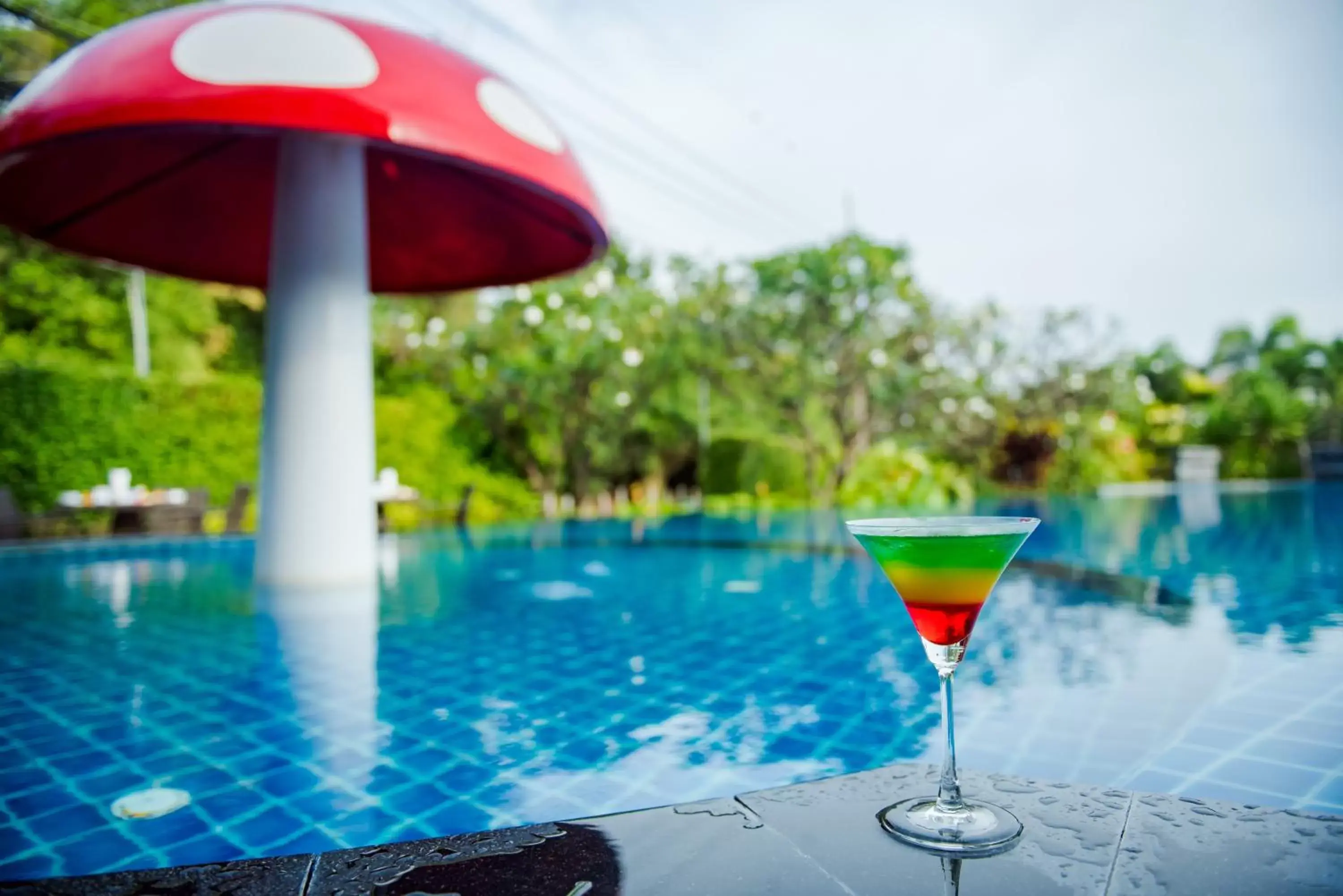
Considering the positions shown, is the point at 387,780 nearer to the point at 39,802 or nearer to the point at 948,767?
the point at 39,802

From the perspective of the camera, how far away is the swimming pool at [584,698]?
6.93 feet

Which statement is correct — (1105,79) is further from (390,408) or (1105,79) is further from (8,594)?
(8,594)

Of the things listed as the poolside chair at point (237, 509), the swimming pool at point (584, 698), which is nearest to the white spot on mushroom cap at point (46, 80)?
the swimming pool at point (584, 698)

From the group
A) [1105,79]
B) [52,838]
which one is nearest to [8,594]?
[52,838]

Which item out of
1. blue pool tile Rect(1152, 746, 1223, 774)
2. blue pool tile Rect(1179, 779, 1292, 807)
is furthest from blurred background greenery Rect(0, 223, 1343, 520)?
blue pool tile Rect(1179, 779, 1292, 807)

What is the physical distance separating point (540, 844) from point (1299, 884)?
52.3 inches

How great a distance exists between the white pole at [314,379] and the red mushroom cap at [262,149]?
18.7 inches

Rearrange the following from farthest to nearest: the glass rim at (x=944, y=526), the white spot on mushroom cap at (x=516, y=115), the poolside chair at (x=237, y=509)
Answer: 1. the poolside chair at (x=237, y=509)
2. the white spot on mushroom cap at (x=516, y=115)
3. the glass rim at (x=944, y=526)

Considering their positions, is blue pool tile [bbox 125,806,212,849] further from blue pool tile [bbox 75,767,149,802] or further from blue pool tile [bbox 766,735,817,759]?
Result: blue pool tile [bbox 766,735,817,759]

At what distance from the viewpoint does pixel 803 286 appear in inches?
654

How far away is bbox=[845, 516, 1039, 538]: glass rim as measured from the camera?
4.80ft

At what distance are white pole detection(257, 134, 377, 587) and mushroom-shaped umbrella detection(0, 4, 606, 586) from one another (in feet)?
0.04

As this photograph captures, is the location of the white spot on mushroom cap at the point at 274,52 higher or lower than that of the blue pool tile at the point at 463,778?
higher

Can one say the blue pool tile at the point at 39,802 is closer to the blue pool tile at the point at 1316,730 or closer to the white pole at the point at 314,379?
the blue pool tile at the point at 1316,730
